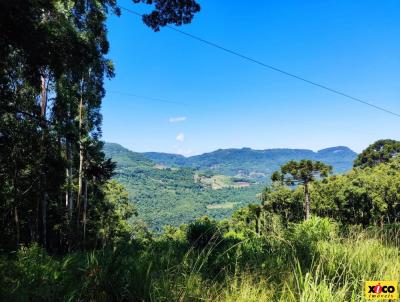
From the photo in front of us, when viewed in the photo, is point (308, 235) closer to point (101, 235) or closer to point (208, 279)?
point (208, 279)

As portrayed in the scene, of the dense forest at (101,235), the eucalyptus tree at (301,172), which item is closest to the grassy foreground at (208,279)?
the dense forest at (101,235)

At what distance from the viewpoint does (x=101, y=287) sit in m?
2.50

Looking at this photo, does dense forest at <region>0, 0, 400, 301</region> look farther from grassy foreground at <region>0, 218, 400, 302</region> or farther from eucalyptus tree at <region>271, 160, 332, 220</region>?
eucalyptus tree at <region>271, 160, 332, 220</region>

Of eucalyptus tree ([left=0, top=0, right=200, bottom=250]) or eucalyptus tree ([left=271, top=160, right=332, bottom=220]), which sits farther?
eucalyptus tree ([left=271, top=160, right=332, bottom=220])

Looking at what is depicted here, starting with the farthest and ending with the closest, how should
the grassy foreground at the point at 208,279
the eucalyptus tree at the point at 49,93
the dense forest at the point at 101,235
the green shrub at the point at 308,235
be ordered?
the eucalyptus tree at the point at 49,93 → the green shrub at the point at 308,235 → the dense forest at the point at 101,235 → the grassy foreground at the point at 208,279

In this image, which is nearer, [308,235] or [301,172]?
[308,235]

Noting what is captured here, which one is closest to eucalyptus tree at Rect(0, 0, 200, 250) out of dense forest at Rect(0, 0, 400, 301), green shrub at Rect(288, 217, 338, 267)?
dense forest at Rect(0, 0, 400, 301)

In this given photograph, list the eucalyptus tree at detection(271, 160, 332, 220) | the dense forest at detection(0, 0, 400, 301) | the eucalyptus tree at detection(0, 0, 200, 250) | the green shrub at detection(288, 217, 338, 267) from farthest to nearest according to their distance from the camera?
the eucalyptus tree at detection(271, 160, 332, 220), the eucalyptus tree at detection(0, 0, 200, 250), the green shrub at detection(288, 217, 338, 267), the dense forest at detection(0, 0, 400, 301)

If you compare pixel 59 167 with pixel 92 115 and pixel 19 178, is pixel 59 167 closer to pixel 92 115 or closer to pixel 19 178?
pixel 19 178

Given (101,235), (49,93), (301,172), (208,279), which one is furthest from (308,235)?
(301,172)

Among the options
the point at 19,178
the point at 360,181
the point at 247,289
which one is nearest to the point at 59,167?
the point at 19,178

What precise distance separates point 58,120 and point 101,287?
19.0 m

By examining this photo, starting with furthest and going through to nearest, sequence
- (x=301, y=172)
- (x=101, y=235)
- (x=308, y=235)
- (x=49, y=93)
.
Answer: (x=301, y=172) → (x=101, y=235) → (x=49, y=93) → (x=308, y=235)

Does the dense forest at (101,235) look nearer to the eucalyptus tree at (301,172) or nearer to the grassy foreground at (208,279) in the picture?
the grassy foreground at (208,279)
